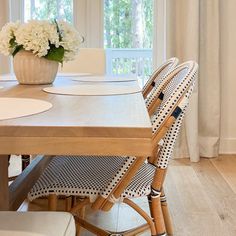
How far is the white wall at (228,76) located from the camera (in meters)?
3.46

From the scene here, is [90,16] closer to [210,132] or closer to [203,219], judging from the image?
[210,132]

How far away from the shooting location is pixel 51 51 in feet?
5.82

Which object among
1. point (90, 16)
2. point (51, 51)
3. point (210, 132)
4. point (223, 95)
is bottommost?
point (210, 132)

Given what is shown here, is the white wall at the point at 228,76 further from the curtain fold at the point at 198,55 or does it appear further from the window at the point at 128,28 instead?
the window at the point at 128,28

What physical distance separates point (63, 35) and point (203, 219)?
1212 mm

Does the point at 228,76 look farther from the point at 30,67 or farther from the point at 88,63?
the point at 30,67

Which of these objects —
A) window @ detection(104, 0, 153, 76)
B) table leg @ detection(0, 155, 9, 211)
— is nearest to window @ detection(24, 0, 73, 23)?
window @ detection(104, 0, 153, 76)

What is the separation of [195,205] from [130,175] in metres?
1.24

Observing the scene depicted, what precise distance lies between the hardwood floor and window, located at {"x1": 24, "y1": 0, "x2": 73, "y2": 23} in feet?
5.65

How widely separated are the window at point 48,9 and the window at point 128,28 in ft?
1.15

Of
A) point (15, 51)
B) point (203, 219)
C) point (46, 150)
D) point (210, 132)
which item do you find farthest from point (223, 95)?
point (46, 150)

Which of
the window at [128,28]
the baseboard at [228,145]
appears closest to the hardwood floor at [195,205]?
the baseboard at [228,145]

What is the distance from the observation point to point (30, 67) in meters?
1.79

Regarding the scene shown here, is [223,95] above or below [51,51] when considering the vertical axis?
below
